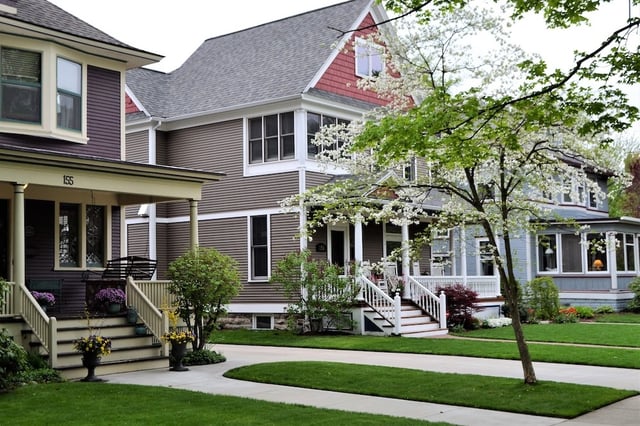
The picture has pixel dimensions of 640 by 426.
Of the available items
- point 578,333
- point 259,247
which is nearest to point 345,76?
point 259,247

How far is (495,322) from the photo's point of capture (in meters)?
25.1

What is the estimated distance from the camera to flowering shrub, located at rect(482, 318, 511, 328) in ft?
81.9

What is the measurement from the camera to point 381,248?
2711cm

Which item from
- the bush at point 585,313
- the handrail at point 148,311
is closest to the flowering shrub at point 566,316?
the bush at point 585,313

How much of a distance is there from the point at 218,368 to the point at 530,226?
6303mm

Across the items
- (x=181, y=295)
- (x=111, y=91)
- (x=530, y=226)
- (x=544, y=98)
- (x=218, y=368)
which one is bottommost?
(x=218, y=368)

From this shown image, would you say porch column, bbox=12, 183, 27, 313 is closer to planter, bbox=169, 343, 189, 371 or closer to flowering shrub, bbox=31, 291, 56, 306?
flowering shrub, bbox=31, 291, 56, 306

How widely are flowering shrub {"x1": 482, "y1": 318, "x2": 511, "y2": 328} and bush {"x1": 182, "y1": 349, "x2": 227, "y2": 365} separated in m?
11.3

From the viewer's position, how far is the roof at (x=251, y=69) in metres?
24.6

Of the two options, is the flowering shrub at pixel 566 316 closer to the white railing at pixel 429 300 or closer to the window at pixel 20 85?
the white railing at pixel 429 300

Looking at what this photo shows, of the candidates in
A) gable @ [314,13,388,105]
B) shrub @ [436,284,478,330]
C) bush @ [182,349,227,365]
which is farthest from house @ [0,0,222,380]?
shrub @ [436,284,478,330]

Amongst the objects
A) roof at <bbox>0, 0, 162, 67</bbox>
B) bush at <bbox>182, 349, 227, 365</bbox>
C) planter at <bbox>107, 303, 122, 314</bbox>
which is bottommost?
bush at <bbox>182, 349, 227, 365</bbox>

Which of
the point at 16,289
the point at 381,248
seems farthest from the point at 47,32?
the point at 381,248

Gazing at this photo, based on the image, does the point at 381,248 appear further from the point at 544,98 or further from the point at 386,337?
the point at 544,98
